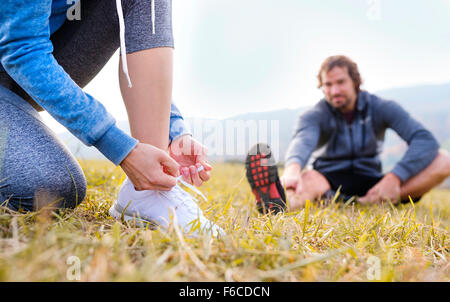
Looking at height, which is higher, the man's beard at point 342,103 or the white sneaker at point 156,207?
the man's beard at point 342,103

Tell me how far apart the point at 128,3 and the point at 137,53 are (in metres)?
0.21

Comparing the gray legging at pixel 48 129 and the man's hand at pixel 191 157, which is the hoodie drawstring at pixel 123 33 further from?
the man's hand at pixel 191 157

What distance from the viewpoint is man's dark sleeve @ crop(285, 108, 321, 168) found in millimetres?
2314

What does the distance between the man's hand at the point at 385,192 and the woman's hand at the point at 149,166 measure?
1664mm

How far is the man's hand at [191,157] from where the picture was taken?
115 cm

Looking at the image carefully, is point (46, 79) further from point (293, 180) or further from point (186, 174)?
point (293, 180)

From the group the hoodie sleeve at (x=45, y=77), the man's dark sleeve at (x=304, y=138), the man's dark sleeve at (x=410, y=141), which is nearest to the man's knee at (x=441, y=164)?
the man's dark sleeve at (x=410, y=141)

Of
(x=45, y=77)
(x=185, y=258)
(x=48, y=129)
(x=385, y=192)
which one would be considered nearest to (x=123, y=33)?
(x=45, y=77)

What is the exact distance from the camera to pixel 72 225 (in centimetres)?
89

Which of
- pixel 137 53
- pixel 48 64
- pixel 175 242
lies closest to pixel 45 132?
pixel 48 64

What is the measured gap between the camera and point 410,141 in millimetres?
2418

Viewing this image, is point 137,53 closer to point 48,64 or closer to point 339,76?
point 48,64

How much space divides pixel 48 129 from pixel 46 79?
32 centimetres

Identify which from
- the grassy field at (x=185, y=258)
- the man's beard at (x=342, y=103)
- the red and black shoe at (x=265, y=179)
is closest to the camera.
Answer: the grassy field at (x=185, y=258)
